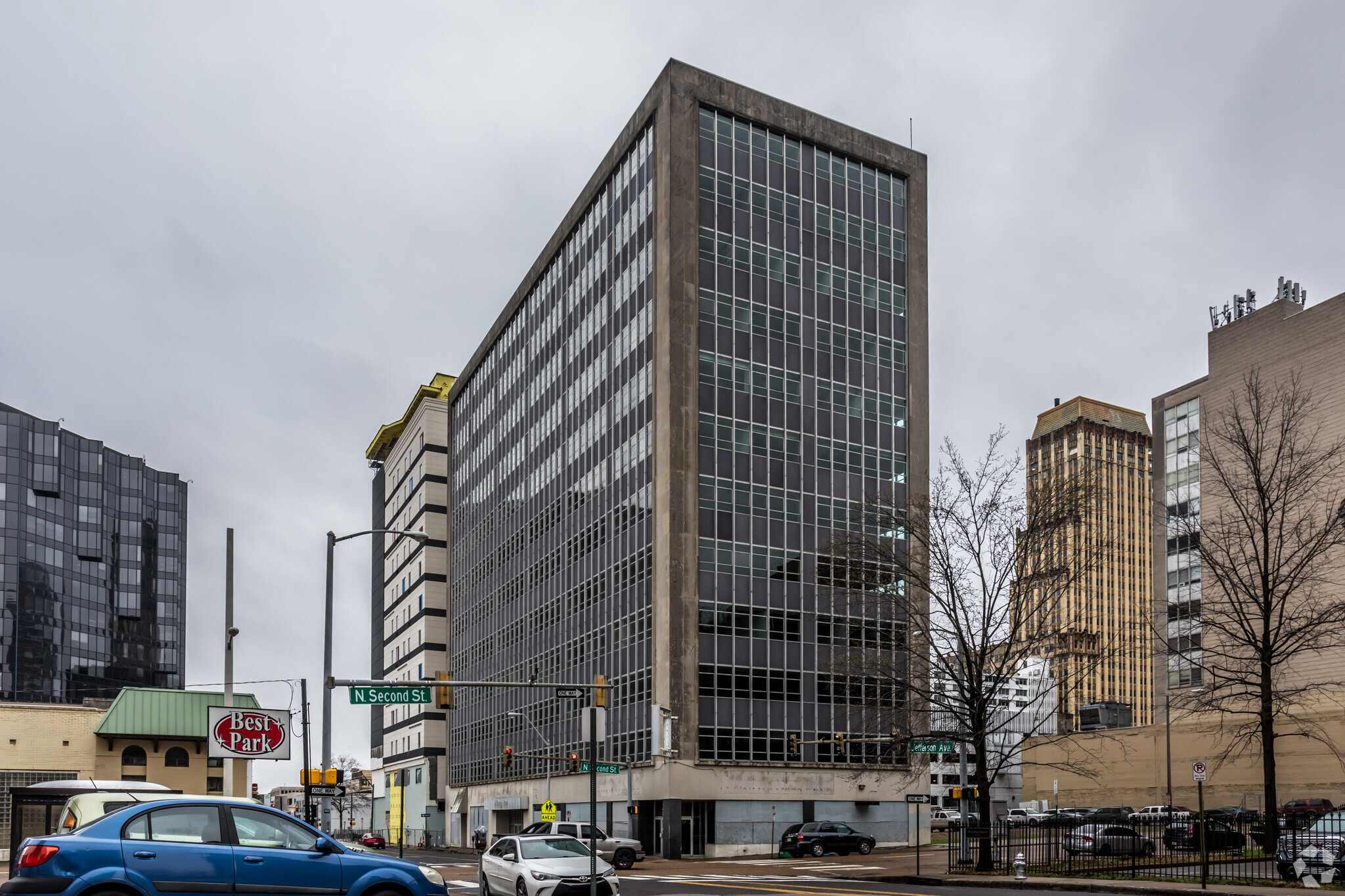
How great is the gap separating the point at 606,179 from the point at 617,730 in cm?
3343

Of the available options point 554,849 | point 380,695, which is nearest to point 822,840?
point 380,695

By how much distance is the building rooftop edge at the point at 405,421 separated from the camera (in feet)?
410

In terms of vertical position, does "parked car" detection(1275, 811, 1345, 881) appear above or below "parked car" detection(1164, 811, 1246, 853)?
above

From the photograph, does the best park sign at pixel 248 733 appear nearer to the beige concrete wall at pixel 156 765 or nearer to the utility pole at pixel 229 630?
the utility pole at pixel 229 630

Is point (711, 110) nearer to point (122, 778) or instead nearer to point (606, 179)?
point (606, 179)

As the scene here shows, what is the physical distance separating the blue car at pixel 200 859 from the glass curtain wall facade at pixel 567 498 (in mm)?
49597

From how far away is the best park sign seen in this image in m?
20.5

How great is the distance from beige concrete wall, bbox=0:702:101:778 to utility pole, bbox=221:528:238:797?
1429 inches

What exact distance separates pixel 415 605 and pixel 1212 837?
9033 centimetres

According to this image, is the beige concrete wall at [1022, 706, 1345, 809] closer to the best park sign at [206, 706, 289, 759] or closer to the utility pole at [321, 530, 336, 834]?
the utility pole at [321, 530, 336, 834]

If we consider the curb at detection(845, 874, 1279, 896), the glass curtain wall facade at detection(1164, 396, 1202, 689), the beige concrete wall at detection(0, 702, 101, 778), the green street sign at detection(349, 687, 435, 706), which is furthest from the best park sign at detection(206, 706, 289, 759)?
the glass curtain wall facade at detection(1164, 396, 1202, 689)

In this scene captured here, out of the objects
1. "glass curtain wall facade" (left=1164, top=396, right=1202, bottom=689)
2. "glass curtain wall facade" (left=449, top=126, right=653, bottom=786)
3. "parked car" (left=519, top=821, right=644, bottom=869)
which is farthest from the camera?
"glass curtain wall facade" (left=1164, top=396, right=1202, bottom=689)

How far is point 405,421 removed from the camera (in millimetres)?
133250

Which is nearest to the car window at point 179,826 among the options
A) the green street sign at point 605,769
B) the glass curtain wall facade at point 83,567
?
the green street sign at point 605,769
